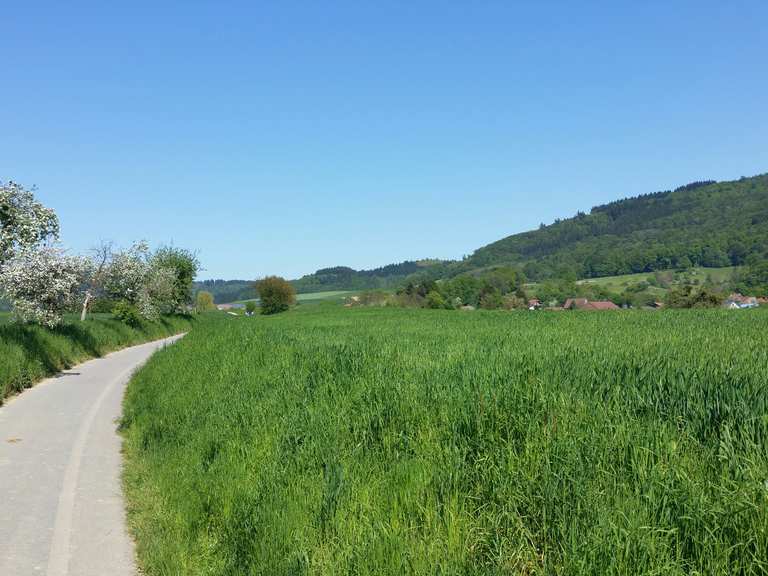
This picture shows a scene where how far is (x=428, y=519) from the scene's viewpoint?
538cm

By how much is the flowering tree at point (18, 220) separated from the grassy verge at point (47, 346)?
3.04 metres

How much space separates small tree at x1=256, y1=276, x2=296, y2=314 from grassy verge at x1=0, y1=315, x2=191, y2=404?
79.0 meters

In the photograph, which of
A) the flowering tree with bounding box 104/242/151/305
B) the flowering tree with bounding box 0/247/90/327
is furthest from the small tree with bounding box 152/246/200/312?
the flowering tree with bounding box 0/247/90/327

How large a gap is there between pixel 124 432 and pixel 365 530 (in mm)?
9464

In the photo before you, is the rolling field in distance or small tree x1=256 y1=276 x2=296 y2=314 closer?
small tree x1=256 y1=276 x2=296 y2=314

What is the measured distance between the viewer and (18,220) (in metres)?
23.5

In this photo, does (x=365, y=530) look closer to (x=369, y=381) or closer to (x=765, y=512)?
(x=765, y=512)

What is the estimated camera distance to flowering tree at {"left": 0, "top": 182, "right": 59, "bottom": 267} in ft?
76.2

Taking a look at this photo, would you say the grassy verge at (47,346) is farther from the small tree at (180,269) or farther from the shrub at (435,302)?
the shrub at (435,302)

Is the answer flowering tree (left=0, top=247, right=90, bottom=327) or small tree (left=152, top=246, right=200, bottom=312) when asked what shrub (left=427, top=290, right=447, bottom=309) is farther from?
flowering tree (left=0, top=247, right=90, bottom=327)

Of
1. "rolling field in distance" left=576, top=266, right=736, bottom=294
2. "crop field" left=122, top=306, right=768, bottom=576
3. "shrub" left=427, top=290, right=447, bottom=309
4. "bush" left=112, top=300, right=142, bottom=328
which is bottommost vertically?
"rolling field in distance" left=576, top=266, right=736, bottom=294

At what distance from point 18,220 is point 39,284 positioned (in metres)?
3.10

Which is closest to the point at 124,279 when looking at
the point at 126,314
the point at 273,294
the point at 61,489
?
the point at 126,314

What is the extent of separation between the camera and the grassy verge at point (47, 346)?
744 inches
